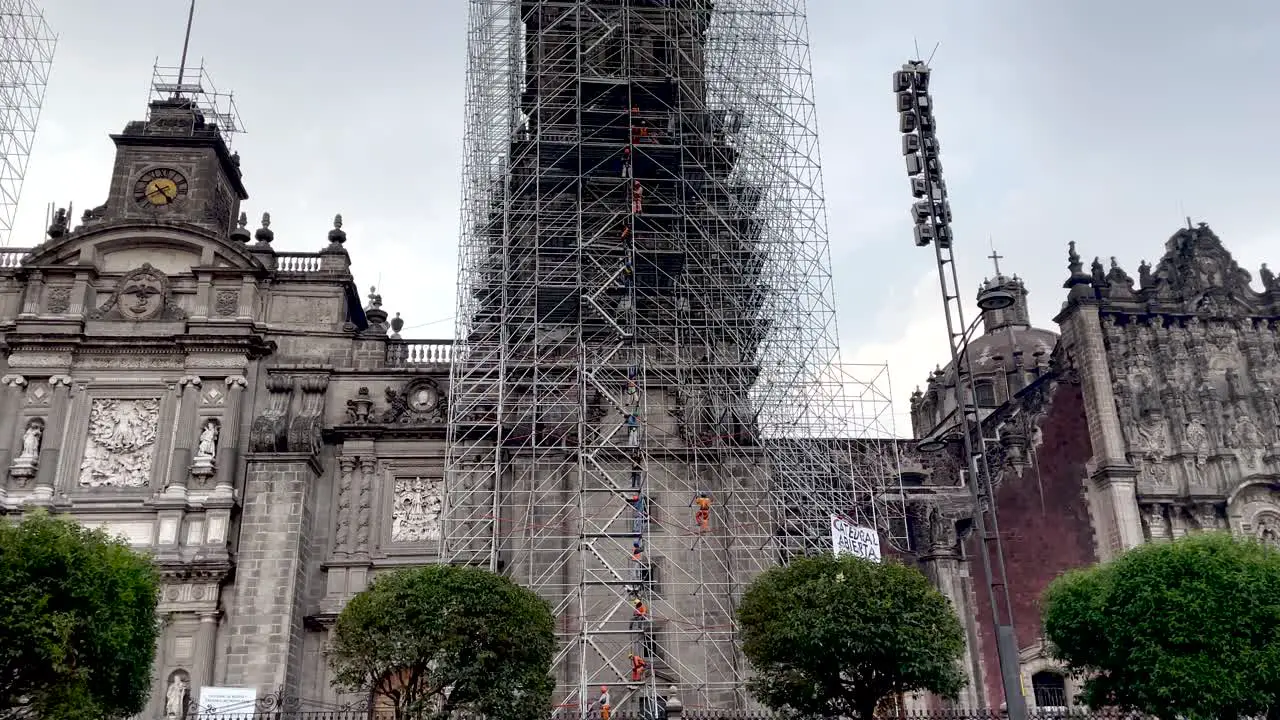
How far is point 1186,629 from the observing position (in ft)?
73.4

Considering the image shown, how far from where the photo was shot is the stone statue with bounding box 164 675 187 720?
27.5 metres

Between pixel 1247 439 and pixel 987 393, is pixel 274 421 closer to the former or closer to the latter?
pixel 1247 439

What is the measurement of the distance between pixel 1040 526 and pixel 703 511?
12.0m

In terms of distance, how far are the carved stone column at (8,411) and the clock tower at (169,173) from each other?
568 centimetres

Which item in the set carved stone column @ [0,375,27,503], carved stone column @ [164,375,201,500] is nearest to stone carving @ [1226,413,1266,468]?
carved stone column @ [164,375,201,500]

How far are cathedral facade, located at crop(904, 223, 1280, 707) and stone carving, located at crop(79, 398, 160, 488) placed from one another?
76.5 feet

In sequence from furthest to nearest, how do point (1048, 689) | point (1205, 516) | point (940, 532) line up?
point (940, 532)
point (1205, 516)
point (1048, 689)

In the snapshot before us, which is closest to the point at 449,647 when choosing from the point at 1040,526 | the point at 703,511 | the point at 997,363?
the point at 703,511

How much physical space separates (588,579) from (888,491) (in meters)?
11.7

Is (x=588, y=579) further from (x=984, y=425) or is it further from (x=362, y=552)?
(x=984, y=425)

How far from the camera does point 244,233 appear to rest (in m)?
33.5

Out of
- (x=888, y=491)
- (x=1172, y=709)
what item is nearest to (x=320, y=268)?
(x=888, y=491)

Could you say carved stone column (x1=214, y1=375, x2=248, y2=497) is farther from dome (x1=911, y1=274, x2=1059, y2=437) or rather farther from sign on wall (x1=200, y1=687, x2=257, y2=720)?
dome (x1=911, y1=274, x2=1059, y2=437)

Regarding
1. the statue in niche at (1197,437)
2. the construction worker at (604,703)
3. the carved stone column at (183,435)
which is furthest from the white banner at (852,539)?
the carved stone column at (183,435)
